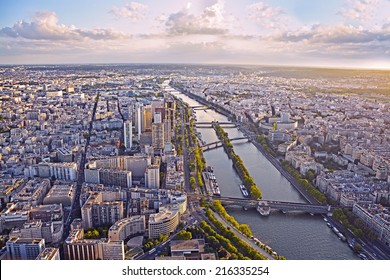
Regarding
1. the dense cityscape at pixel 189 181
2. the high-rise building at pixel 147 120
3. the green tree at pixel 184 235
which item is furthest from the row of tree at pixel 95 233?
the high-rise building at pixel 147 120

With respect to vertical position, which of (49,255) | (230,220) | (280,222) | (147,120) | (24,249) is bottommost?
(280,222)

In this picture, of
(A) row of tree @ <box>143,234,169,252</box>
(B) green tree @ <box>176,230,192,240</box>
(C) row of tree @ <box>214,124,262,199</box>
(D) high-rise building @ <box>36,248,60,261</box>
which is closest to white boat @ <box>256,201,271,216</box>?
(C) row of tree @ <box>214,124,262,199</box>

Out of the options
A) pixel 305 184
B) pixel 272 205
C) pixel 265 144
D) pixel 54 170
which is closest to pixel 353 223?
pixel 272 205

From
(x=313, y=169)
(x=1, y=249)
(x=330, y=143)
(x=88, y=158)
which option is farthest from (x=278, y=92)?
(x=1, y=249)

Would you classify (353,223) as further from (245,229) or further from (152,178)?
(152,178)

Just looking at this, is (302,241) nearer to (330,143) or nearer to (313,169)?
(313,169)

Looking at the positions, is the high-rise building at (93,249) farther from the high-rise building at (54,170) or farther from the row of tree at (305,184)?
the row of tree at (305,184)
